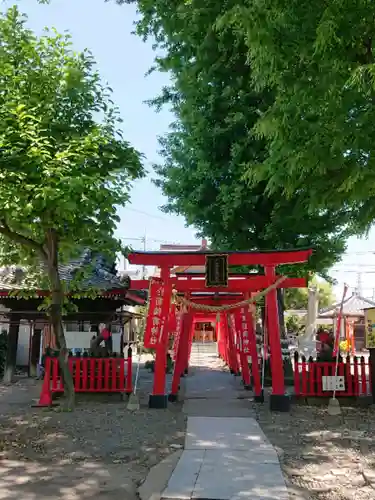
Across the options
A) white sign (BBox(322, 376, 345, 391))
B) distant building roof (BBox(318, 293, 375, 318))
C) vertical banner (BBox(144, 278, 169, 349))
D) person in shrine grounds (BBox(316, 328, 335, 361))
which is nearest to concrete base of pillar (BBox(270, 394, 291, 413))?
white sign (BBox(322, 376, 345, 391))

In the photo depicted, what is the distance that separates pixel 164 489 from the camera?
502 cm

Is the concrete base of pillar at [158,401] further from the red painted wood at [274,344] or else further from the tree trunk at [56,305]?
the red painted wood at [274,344]

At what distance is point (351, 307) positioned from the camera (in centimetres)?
3431

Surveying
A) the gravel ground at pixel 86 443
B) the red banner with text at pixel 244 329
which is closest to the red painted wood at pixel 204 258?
the red banner with text at pixel 244 329

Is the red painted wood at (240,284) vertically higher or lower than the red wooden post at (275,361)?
higher

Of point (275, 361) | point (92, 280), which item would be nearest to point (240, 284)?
point (275, 361)

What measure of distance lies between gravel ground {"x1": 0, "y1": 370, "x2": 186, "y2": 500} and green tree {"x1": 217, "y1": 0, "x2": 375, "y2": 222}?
4063 millimetres

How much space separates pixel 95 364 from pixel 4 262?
331 cm

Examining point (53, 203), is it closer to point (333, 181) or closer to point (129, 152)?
point (129, 152)

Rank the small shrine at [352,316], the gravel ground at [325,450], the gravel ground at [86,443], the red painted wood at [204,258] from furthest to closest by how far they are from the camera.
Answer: the small shrine at [352,316]
the red painted wood at [204,258]
the gravel ground at [86,443]
the gravel ground at [325,450]

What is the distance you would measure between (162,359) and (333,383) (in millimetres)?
3735

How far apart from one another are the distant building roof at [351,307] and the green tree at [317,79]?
87.5 feet

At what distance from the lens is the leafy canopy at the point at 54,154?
7.52m

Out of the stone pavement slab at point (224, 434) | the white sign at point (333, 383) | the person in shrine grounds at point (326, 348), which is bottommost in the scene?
the stone pavement slab at point (224, 434)
